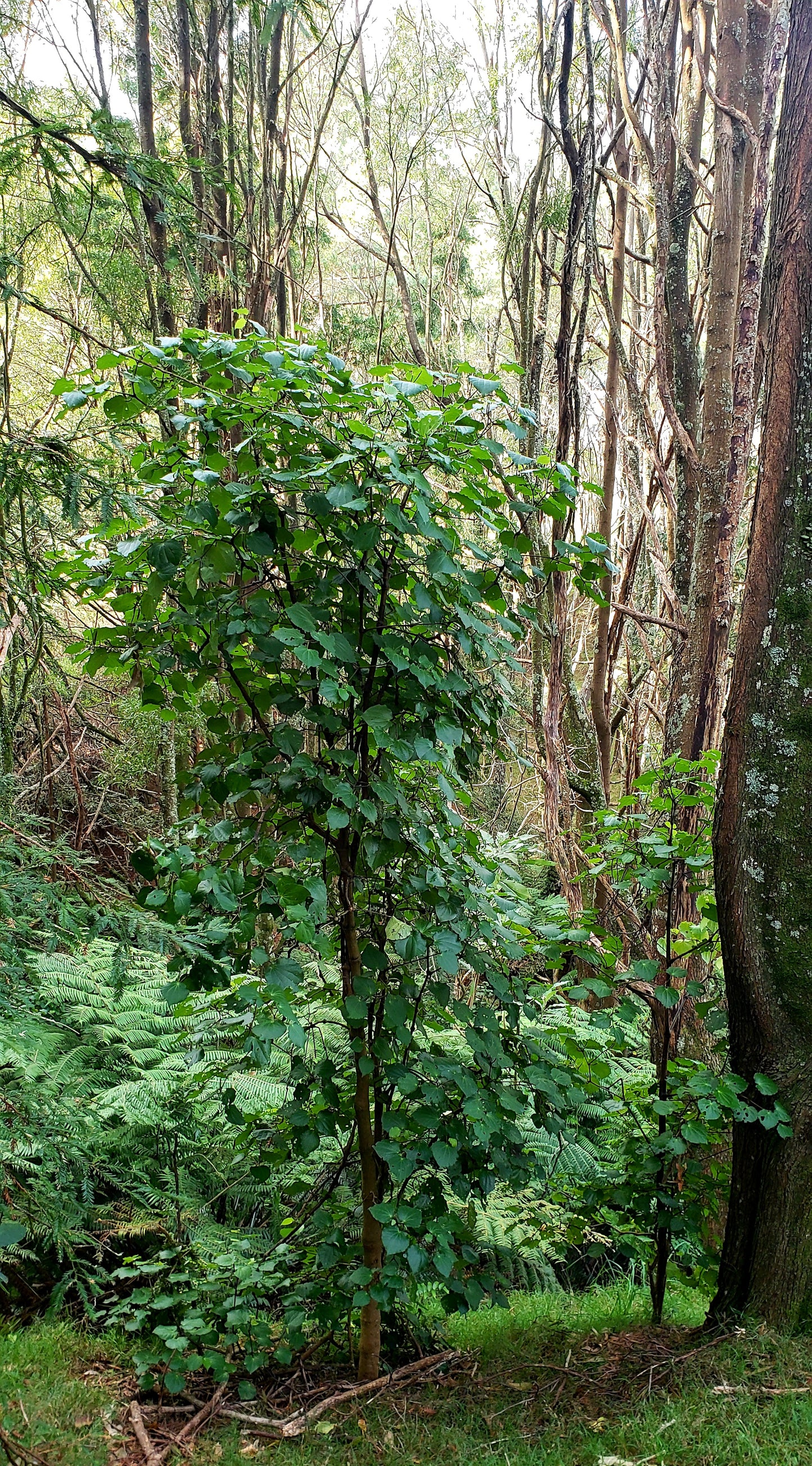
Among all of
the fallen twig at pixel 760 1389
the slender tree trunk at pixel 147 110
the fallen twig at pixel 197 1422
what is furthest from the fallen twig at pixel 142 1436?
the slender tree trunk at pixel 147 110

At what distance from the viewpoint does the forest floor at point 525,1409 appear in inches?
75.2

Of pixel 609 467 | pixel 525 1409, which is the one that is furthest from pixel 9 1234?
pixel 609 467

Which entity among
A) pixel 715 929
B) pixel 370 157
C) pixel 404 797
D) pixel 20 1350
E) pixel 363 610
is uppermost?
pixel 370 157

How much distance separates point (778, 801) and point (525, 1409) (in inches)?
64.7

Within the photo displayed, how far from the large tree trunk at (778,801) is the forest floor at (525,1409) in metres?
0.23

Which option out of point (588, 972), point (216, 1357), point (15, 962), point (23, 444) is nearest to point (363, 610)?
point (23, 444)

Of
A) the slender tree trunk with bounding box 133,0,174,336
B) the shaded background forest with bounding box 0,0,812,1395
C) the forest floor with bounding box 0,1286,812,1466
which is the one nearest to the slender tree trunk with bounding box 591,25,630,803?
the shaded background forest with bounding box 0,0,812,1395

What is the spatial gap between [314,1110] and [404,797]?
1.03 metres

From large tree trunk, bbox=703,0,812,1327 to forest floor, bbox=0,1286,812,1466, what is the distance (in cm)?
23

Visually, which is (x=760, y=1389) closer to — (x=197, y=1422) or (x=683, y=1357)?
(x=683, y=1357)

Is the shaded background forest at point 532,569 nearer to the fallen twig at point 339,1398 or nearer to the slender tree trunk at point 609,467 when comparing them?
the slender tree trunk at point 609,467

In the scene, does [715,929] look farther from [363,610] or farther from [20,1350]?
[20,1350]

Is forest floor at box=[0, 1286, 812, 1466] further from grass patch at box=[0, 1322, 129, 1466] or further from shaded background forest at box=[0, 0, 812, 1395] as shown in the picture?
shaded background forest at box=[0, 0, 812, 1395]

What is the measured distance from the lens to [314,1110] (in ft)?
8.34
